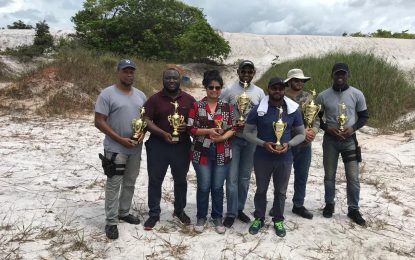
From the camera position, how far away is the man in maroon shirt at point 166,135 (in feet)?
13.0

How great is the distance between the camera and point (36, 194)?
5277mm

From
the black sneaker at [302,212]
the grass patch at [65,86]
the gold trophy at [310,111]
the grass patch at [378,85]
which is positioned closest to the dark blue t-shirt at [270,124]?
the gold trophy at [310,111]

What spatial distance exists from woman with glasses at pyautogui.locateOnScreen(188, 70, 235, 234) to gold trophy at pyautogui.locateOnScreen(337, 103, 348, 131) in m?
1.24

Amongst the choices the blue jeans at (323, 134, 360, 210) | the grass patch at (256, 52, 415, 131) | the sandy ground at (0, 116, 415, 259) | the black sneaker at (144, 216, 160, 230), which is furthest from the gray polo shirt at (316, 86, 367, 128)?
the grass patch at (256, 52, 415, 131)

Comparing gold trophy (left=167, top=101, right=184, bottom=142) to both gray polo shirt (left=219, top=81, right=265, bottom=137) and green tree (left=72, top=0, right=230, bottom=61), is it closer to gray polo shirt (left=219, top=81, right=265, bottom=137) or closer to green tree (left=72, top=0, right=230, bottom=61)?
gray polo shirt (left=219, top=81, right=265, bottom=137)

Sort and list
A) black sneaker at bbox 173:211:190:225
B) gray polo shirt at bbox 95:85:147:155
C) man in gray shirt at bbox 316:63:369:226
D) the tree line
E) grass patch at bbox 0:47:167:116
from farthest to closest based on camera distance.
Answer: the tree line < grass patch at bbox 0:47:167:116 < black sneaker at bbox 173:211:190:225 < man in gray shirt at bbox 316:63:369:226 < gray polo shirt at bbox 95:85:147:155

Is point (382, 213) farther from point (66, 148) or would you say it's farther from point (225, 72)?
point (225, 72)

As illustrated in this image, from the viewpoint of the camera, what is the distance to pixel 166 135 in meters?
3.92

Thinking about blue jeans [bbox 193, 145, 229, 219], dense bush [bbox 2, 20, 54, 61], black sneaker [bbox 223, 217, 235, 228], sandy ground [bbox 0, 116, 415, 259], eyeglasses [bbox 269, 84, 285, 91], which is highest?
dense bush [bbox 2, 20, 54, 61]

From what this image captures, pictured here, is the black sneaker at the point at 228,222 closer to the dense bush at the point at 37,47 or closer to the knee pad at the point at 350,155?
the knee pad at the point at 350,155

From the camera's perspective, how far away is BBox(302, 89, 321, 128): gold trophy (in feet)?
14.3

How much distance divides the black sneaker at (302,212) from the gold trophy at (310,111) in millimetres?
1094

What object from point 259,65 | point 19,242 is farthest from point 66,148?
point 259,65

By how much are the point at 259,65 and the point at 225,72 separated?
108 inches
